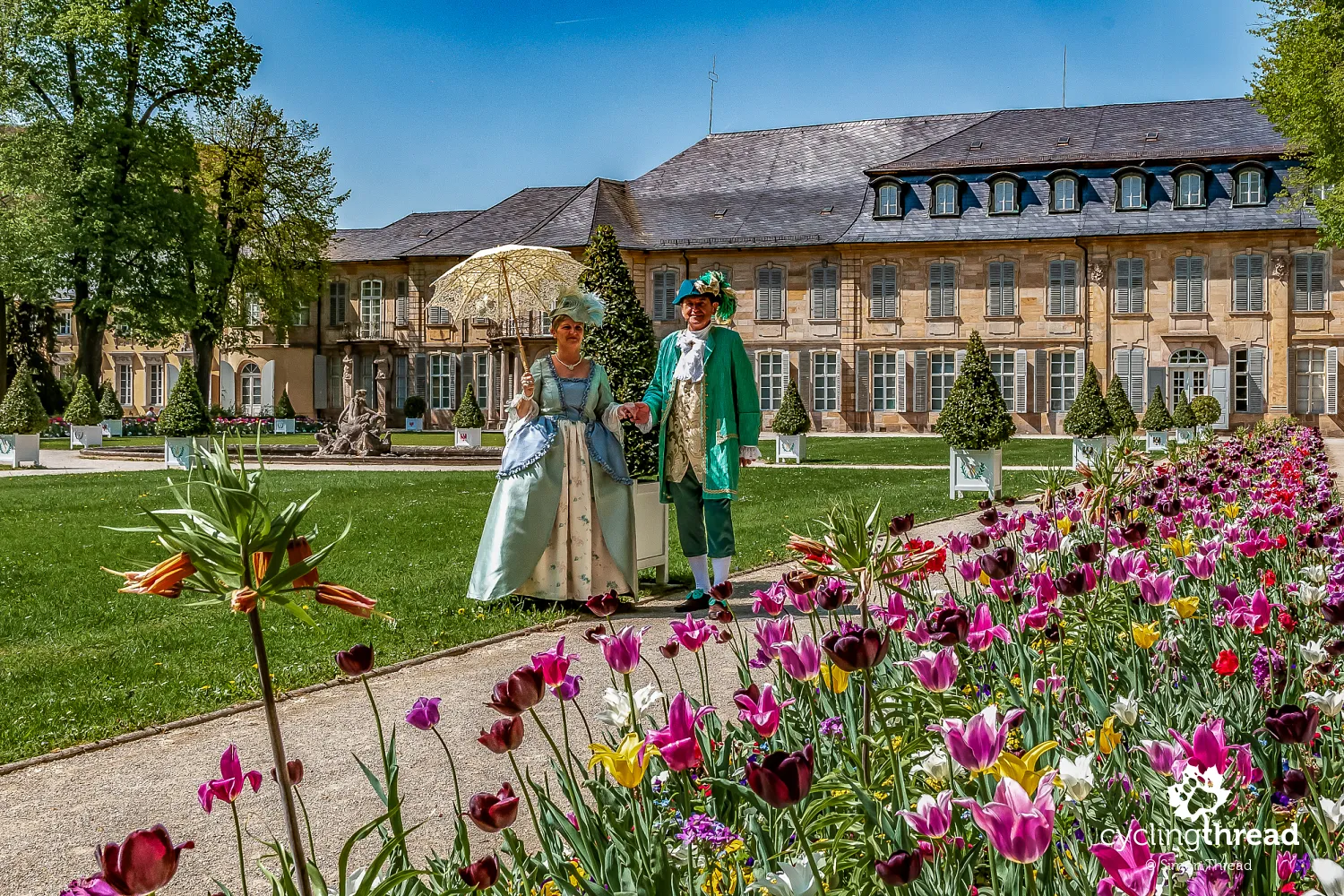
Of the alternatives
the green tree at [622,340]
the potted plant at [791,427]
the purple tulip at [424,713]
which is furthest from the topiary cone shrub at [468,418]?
the purple tulip at [424,713]

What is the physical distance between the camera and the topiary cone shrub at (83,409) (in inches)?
989

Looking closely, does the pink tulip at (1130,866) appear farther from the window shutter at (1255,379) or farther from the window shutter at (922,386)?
the window shutter at (1255,379)

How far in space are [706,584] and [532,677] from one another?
198 inches

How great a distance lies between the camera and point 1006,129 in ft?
122

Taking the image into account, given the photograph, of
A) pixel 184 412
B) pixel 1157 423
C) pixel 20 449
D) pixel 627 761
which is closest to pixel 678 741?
pixel 627 761

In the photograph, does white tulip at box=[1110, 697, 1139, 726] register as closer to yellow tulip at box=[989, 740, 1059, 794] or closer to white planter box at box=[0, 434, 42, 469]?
yellow tulip at box=[989, 740, 1059, 794]

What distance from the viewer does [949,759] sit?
1805 millimetres

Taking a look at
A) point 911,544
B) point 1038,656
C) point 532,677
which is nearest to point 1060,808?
point 532,677

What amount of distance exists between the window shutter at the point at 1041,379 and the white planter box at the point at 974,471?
21852mm

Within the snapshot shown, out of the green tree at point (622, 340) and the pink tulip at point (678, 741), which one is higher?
the green tree at point (622, 340)

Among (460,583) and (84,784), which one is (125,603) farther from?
(84,784)

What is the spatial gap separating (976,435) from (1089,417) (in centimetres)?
725

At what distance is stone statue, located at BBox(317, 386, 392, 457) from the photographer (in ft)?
73.9

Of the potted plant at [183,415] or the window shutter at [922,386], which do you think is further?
the window shutter at [922,386]
